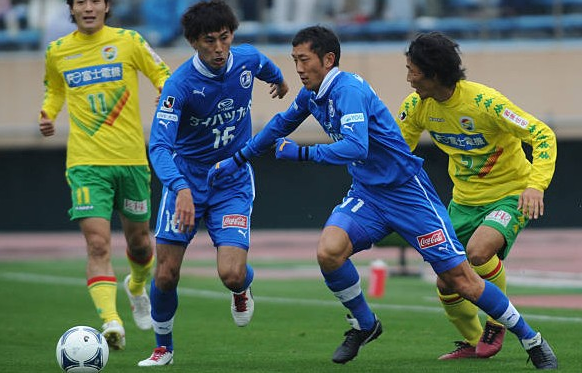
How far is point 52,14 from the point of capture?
76.4 ft

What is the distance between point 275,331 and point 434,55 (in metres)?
3.62

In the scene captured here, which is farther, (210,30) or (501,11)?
(501,11)

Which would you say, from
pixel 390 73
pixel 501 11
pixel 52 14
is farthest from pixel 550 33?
pixel 52 14

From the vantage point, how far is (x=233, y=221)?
8.59m

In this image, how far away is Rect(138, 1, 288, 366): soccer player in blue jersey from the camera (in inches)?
326

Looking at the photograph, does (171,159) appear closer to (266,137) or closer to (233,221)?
(266,137)

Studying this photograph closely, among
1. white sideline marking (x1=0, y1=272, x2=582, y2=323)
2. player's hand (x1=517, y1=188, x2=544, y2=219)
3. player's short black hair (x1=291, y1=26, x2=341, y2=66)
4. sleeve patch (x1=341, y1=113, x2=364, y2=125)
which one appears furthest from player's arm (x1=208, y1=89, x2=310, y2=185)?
white sideline marking (x1=0, y1=272, x2=582, y2=323)

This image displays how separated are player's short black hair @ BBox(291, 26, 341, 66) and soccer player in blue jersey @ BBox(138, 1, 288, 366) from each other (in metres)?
0.58

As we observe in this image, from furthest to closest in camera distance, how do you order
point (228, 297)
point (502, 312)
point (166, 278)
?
point (228, 297)
point (166, 278)
point (502, 312)

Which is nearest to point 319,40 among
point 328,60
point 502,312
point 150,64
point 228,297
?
point 328,60

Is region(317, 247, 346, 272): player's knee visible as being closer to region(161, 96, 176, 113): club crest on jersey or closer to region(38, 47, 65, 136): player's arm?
region(161, 96, 176, 113): club crest on jersey

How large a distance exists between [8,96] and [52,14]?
7.57ft

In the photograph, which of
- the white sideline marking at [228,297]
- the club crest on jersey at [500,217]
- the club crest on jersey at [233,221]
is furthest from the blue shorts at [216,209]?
the white sideline marking at [228,297]

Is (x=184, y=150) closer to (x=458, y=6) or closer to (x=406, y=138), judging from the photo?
(x=406, y=138)
